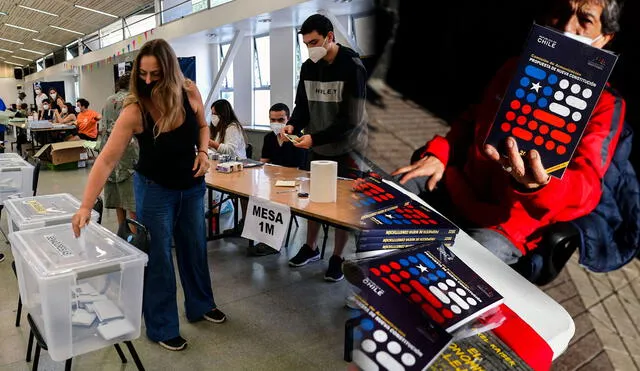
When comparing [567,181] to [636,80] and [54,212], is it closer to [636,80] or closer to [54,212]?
[636,80]

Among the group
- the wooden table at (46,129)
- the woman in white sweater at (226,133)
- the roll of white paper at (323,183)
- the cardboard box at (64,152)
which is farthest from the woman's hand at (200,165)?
the wooden table at (46,129)

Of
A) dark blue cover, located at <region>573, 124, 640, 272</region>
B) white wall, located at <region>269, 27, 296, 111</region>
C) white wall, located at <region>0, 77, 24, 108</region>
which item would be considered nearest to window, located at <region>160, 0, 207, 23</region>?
white wall, located at <region>269, 27, 296, 111</region>

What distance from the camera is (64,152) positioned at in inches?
226

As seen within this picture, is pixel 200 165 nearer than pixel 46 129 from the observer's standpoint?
Yes

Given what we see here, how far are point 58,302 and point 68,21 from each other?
1218 centimetres

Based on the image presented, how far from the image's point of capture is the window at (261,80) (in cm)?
664

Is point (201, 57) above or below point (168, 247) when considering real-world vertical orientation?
above

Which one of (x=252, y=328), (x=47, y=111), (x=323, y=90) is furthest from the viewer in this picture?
(x=47, y=111)

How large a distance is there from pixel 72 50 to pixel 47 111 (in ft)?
22.6

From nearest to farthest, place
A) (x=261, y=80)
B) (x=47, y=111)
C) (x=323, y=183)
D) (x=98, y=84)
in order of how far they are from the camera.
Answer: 1. (x=323, y=183)
2. (x=261, y=80)
3. (x=47, y=111)
4. (x=98, y=84)

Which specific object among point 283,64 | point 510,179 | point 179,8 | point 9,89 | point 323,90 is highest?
point 179,8

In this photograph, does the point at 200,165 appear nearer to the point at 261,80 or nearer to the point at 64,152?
the point at 64,152

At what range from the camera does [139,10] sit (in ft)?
31.0

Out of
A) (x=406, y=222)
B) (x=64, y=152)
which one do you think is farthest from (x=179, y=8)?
(x=406, y=222)
